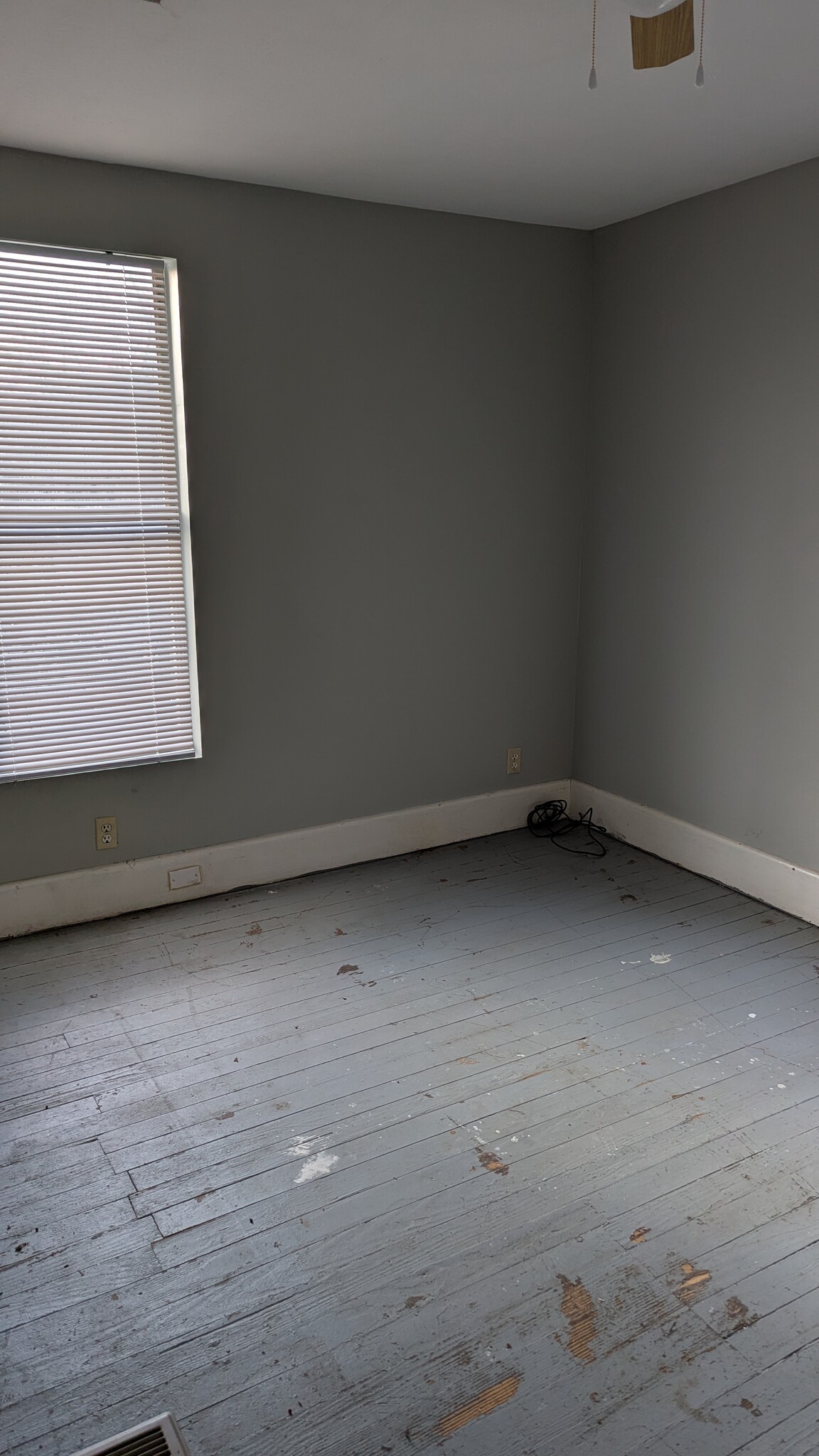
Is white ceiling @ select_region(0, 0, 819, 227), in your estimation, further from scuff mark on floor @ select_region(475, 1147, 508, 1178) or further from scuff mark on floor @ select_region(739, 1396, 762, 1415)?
scuff mark on floor @ select_region(739, 1396, 762, 1415)

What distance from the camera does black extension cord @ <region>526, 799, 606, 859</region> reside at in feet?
13.8

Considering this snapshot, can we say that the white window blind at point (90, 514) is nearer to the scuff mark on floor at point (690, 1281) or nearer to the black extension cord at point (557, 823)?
the black extension cord at point (557, 823)

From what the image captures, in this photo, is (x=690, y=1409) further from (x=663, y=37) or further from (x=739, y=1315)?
(x=663, y=37)

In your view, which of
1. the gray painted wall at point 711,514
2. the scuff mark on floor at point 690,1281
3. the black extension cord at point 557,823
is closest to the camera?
the scuff mark on floor at point 690,1281

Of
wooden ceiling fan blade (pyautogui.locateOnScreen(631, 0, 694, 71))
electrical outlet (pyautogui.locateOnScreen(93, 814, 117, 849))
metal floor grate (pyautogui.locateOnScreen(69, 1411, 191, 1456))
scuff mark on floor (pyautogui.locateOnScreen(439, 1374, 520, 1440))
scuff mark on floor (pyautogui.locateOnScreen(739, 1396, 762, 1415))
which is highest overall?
wooden ceiling fan blade (pyautogui.locateOnScreen(631, 0, 694, 71))

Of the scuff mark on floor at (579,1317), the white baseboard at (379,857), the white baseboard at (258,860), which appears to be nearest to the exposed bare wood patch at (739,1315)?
the scuff mark on floor at (579,1317)

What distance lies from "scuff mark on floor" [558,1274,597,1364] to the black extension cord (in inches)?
92.3

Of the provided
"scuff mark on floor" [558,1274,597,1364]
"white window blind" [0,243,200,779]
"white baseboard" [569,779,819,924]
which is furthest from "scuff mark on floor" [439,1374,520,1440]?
"white window blind" [0,243,200,779]

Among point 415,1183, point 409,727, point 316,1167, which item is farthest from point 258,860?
point 415,1183

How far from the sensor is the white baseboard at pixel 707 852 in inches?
133

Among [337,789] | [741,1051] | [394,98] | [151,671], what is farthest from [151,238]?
[741,1051]

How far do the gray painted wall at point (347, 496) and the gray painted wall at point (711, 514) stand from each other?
8.6 inches

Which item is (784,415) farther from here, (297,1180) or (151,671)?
(297,1180)

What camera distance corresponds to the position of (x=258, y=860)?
12.0 ft
